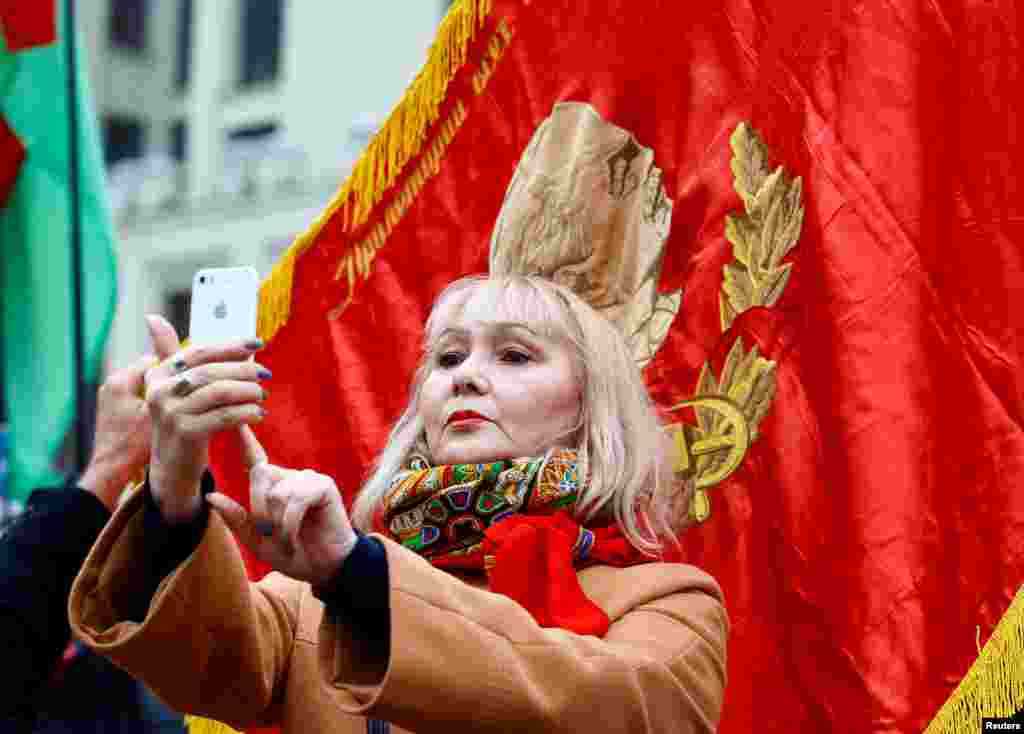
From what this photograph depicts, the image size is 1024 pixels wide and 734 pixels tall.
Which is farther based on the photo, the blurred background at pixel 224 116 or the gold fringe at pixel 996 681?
the blurred background at pixel 224 116

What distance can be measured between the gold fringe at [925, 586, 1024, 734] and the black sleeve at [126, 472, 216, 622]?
3.98 ft

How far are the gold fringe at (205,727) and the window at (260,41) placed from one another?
781 inches

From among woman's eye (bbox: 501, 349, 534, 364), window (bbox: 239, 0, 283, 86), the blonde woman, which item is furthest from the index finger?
window (bbox: 239, 0, 283, 86)

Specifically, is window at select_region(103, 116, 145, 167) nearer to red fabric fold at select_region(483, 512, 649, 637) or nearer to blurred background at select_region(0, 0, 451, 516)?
blurred background at select_region(0, 0, 451, 516)

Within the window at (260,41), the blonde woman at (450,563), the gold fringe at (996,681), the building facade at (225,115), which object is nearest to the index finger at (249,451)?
the blonde woman at (450,563)

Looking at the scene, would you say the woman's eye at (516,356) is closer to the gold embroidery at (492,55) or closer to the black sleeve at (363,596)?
the black sleeve at (363,596)

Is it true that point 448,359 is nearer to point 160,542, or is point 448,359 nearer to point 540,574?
point 540,574

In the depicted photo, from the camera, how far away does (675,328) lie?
8.90 feet

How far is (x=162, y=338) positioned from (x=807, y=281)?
1.18 meters

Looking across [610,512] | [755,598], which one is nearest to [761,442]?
[755,598]

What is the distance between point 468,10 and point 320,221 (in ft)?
1.80

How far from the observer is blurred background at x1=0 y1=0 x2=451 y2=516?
1995 cm

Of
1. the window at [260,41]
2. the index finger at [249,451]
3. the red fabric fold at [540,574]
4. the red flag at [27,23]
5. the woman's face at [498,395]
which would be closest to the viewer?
the index finger at [249,451]

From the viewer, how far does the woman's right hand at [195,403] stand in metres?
1.66
